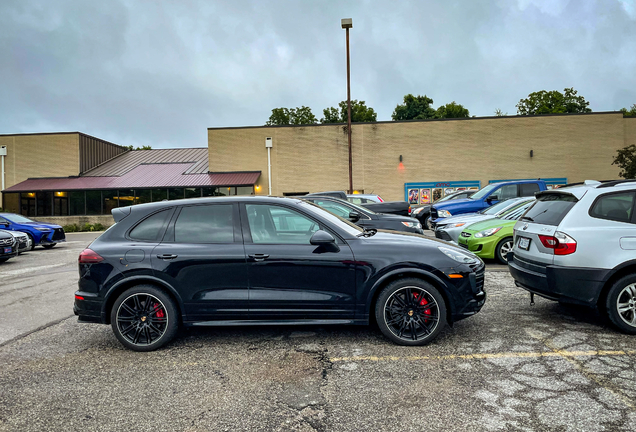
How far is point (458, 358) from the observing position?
158 inches

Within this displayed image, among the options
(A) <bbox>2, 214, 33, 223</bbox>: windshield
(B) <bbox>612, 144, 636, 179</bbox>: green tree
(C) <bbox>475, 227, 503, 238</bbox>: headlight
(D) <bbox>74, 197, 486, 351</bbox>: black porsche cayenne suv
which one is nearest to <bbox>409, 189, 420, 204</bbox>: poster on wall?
(B) <bbox>612, 144, 636, 179</bbox>: green tree

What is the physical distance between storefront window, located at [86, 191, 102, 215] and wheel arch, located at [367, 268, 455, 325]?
30.9 meters

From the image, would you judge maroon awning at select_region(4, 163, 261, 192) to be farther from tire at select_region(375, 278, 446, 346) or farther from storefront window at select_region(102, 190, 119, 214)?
tire at select_region(375, 278, 446, 346)

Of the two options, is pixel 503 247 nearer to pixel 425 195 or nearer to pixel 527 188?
pixel 527 188

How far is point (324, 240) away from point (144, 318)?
2.05 m

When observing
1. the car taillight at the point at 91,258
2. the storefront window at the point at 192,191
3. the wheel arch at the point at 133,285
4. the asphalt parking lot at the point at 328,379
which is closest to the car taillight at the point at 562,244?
the asphalt parking lot at the point at 328,379

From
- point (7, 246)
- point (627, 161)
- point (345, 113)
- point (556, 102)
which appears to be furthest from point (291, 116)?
point (7, 246)

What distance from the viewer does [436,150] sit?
28.4m

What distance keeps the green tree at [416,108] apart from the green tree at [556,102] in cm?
1223

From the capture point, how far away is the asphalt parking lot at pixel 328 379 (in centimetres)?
295

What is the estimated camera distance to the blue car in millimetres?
15227

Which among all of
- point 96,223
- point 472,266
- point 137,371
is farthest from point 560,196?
point 96,223

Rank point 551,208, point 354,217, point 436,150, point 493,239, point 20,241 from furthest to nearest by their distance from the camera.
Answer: point 436,150 → point 20,241 → point 354,217 → point 493,239 → point 551,208

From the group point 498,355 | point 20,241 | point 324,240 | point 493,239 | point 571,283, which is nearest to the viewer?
point 498,355
